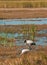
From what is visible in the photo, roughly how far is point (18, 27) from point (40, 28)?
4.24 feet

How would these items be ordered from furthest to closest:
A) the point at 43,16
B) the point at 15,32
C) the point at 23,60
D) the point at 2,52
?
the point at 43,16 → the point at 15,32 → the point at 2,52 → the point at 23,60

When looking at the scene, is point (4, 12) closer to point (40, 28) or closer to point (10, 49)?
point (40, 28)

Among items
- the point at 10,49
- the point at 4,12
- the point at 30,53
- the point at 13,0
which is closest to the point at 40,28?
the point at 10,49

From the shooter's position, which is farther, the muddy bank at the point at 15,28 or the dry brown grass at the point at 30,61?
the muddy bank at the point at 15,28

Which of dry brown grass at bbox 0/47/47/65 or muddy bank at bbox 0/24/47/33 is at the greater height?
dry brown grass at bbox 0/47/47/65

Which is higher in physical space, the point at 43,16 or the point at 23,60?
the point at 23,60

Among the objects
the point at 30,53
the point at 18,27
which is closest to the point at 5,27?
the point at 18,27

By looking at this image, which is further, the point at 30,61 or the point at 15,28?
the point at 15,28

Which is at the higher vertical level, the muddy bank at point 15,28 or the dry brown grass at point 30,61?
the dry brown grass at point 30,61

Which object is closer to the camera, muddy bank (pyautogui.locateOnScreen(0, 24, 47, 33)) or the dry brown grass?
the dry brown grass

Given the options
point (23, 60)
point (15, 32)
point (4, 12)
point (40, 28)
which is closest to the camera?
point (23, 60)

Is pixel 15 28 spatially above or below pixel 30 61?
below

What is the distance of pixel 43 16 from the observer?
2253cm

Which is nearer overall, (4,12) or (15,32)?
(15,32)
